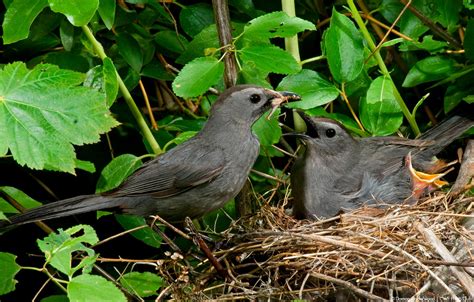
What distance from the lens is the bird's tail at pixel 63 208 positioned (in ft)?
13.1

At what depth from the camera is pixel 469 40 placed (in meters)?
→ 4.45

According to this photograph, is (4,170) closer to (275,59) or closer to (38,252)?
(38,252)

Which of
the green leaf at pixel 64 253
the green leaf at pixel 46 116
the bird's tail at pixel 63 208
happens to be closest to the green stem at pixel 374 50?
the bird's tail at pixel 63 208

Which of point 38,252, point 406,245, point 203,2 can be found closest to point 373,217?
point 406,245

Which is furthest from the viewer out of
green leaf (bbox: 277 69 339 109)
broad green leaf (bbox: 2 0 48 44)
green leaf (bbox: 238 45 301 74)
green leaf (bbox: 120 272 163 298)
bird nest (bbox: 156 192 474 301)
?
green leaf (bbox: 277 69 339 109)

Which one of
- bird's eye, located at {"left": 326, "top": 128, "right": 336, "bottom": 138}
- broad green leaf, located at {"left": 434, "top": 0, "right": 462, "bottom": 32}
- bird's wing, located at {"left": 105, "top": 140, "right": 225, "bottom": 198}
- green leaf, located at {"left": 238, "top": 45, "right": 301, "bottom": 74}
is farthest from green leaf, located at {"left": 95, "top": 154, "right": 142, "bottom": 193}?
broad green leaf, located at {"left": 434, "top": 0, "right": 462, "bottom": 32}

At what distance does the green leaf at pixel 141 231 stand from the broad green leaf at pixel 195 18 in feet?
3.34

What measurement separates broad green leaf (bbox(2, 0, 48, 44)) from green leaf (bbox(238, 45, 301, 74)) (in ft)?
3.04

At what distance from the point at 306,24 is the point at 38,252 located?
2.12 metres

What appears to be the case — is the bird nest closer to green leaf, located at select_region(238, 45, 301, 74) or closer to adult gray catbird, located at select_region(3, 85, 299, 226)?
adult gray catbird, located at select_region(3, 85, 299, 226)

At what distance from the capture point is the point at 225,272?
3828mm

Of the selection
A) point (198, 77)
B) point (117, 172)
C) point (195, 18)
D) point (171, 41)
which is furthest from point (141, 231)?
point (195, 18)

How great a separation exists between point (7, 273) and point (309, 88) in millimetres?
1712

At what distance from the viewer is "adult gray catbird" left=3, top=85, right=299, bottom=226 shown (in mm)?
4242
